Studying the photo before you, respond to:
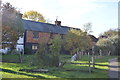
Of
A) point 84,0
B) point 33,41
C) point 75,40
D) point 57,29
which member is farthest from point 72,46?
point 84,0

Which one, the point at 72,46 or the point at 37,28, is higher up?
the point at 37,28

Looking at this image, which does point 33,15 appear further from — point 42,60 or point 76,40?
point 42,60

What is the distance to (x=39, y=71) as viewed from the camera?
353 inches

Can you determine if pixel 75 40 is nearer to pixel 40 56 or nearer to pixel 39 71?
pixel 40 56

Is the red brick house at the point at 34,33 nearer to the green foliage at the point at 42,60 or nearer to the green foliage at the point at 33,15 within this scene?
the green foliage at the point at 33,15

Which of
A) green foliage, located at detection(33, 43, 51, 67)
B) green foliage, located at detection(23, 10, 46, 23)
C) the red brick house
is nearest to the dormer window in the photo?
the red brick house

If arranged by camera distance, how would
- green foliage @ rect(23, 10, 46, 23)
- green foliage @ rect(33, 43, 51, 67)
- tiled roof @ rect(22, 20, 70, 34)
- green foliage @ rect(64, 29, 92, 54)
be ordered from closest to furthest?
green foliage @ rect(33, 43, 51, 67) < green foliage @ rect(64, 29, 92, 54) < tiled roof @ rect(22, 20, 70, 34) < green foliage @ rect(23, 10, 46, 23)

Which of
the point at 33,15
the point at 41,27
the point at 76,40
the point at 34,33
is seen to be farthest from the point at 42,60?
the point at 33,15

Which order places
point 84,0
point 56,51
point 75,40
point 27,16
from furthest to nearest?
1. point 27,16
2. point 75,40
3. point 56,51
4. point 84,0

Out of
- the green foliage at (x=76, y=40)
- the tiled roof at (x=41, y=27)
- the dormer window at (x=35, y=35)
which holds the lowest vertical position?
the green foliage at (x=76, y=40)

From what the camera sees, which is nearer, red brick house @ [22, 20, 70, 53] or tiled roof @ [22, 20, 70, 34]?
red brick house @ [22, 20, 70, 53]

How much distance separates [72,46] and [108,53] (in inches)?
261

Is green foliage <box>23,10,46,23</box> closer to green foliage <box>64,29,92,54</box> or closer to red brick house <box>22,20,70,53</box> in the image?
red brick house <box>22,20,70,53</box>

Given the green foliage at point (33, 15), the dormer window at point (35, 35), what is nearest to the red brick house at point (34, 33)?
the dormer window at point (35, 35)
